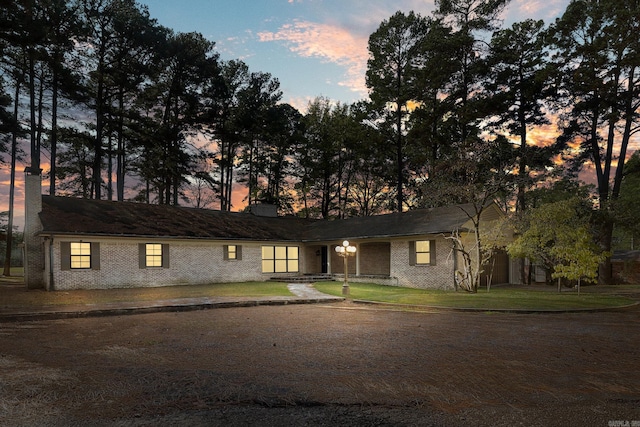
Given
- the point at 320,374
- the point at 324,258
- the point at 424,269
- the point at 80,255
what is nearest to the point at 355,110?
the point at 324,258

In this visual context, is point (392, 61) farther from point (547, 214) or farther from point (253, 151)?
point (547, 214)

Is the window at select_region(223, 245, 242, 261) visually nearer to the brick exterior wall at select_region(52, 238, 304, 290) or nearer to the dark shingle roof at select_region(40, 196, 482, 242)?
the brick exterior wall at select_region(52, 238, 304, 290)

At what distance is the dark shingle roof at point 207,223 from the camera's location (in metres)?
20.4

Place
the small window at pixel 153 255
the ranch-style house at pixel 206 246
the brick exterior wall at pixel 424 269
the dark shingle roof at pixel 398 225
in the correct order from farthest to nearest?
the small window at pixel 153 255
the dark shingle roof at pixel 398 225
the brick exterior wall at pixel 424 269
the ranch-style house at pixel 206 246

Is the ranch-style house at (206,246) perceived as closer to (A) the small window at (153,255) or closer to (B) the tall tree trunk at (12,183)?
(A) the small window at (153,255)

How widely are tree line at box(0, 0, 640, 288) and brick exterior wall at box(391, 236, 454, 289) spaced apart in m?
3.04

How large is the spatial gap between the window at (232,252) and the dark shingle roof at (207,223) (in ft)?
2.26

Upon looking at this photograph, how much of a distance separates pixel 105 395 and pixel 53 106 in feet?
102

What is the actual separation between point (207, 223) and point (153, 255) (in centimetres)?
441

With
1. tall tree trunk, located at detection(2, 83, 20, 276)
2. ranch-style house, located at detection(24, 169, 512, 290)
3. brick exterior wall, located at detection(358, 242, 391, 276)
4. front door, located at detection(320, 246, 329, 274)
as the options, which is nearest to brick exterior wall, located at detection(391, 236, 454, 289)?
ranch-style house, located at detection(24, 169, 512, 290)

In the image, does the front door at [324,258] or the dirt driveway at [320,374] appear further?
the front door at [324,258]

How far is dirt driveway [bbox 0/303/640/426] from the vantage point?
4.32 metres

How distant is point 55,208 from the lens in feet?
69.2

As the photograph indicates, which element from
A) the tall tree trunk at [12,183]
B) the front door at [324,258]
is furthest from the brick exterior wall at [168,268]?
the tall tree trunk at [12,183]
